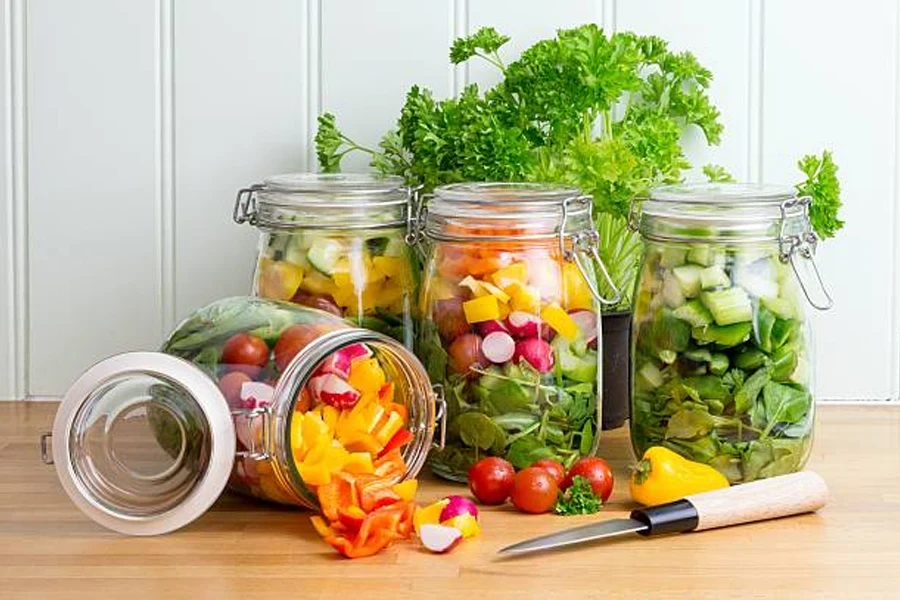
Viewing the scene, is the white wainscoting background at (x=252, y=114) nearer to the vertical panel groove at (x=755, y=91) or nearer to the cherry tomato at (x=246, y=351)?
the vertical panel groove at (x=755, y=91)

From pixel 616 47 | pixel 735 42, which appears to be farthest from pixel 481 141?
pixel 735 42

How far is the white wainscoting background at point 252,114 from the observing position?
191 cm

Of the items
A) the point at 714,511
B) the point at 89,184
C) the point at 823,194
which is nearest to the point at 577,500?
the point at 714,511

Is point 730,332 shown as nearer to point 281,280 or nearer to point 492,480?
point 492,480

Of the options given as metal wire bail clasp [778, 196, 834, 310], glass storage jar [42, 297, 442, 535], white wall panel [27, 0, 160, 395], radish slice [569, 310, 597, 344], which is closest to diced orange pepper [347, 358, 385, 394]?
glass storage jar [42, 297, 442, 535]

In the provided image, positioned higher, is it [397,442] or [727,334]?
[727,334]

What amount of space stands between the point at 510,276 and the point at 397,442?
197 mm

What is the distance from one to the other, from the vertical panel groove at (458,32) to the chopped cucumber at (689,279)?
476 millimetres

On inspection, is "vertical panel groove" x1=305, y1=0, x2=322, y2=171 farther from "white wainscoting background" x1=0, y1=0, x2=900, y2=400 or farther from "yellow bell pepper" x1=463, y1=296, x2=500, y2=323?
"yellow bell pepper" x1=463, y1=296, x2=500, y2=323

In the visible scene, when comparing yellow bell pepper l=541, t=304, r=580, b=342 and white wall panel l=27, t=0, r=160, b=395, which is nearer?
yellow bell pepper l=541, t=304, r=580, b=342

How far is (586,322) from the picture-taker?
159 cm

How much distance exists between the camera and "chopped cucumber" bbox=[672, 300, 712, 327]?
153 centimetres

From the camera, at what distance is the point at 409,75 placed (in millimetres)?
1916

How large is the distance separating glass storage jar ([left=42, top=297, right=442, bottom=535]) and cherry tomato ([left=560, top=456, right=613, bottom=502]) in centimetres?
16
